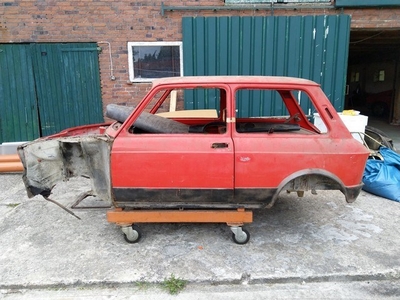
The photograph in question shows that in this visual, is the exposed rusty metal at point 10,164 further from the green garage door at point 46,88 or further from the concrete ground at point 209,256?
the concrete ground at point 209,256

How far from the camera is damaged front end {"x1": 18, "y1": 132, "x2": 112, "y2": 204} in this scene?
3.21m

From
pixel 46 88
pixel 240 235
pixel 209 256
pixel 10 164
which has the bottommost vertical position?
pixel 209 256

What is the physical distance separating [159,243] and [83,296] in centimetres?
99

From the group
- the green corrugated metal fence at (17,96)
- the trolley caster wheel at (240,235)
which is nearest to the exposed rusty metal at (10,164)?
the green corrugated metal fence at (17,96)

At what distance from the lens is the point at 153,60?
6.55 m

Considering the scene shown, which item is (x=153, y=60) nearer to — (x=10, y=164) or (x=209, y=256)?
(x=10, y=164)

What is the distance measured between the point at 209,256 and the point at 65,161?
6.31 feet

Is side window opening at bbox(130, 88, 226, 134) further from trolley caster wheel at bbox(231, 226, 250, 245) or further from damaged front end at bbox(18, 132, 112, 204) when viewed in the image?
trolley caster wheel at bbox(231, 226, 250, 245)

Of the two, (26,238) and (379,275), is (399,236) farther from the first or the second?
(26,238)

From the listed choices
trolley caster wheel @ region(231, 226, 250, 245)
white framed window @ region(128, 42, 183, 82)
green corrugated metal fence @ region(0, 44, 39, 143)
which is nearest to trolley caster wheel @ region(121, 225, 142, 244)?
trolley caster wheel @ region(231, 226, 250, 245)

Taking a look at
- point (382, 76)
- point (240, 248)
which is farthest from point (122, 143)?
point (382, 76)

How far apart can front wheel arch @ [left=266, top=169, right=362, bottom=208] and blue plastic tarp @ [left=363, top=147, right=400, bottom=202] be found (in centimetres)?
178

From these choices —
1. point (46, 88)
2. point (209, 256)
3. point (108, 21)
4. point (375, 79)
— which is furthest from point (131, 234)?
point (375, 79)

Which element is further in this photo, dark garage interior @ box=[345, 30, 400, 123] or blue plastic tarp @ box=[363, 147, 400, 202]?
dark garage interior @ box=[345, 30, 400, 123]
